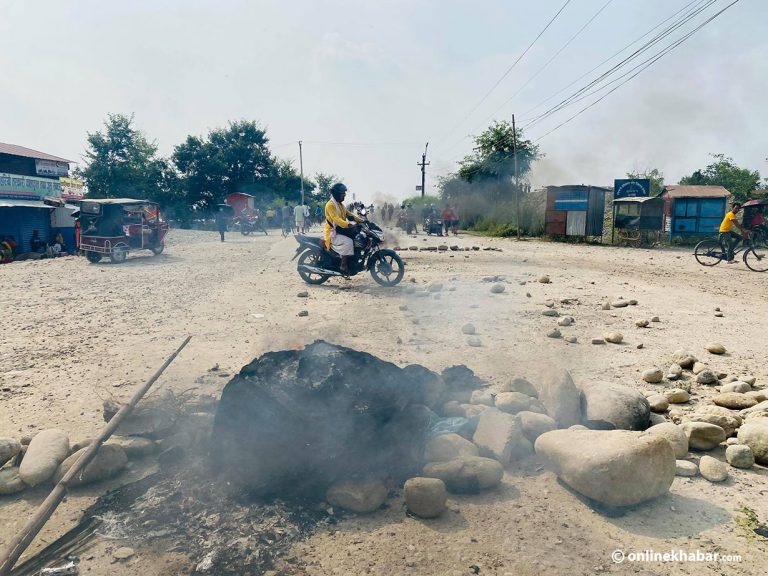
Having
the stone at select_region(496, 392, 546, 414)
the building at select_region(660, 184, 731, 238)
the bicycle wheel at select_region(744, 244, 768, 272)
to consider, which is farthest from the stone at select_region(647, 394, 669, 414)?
the building at select_region(660, 184, 731, 238)

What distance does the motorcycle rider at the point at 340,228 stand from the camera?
29.0ft

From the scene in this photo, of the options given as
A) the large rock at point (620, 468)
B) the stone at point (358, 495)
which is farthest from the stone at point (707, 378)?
the stone at point (358, 495)

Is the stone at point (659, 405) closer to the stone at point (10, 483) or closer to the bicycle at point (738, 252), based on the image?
the stone at point (10, 483)

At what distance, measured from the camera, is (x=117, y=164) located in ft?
124

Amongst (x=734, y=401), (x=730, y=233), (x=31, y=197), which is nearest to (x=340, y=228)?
(x=734, y=401)

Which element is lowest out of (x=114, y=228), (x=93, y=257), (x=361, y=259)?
(x=93, y=257)

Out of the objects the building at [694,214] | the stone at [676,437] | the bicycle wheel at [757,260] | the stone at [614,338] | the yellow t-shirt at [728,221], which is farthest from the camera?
the building at [694,214]

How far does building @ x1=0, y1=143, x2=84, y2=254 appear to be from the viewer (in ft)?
68.1

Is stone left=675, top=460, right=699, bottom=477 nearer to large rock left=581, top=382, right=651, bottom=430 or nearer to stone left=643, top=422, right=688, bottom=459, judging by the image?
A: stone left=643, top=422, right=688, bottom=459

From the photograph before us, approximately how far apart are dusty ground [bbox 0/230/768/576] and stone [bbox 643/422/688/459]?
0.25 meters

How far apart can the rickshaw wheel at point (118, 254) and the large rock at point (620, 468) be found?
14.4 meters

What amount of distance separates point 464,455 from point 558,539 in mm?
696

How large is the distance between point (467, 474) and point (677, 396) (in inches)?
87.2

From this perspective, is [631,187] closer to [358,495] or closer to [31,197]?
[358,495]
